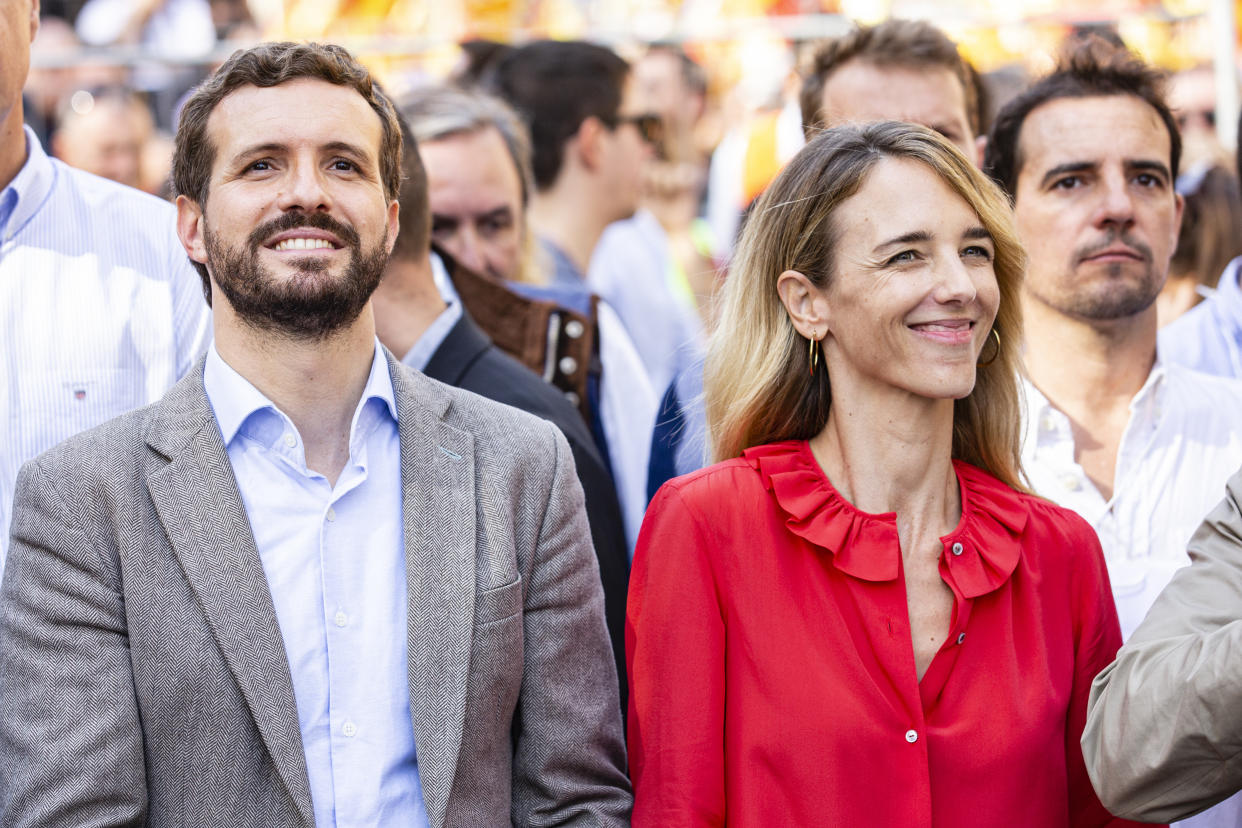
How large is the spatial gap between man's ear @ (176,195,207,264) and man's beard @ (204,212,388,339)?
0.11 metres

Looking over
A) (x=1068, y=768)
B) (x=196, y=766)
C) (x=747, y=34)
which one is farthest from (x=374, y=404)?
(x=747, y=34)

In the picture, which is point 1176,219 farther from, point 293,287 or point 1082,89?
point 293,287

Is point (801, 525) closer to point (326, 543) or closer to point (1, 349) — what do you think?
point (326, 543)

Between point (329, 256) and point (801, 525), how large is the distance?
0.94 metres

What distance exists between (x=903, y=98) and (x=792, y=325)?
1.31 meters

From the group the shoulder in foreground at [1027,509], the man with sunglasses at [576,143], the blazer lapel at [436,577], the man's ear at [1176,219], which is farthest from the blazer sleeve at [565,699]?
the man with sunglasses at [576,143]

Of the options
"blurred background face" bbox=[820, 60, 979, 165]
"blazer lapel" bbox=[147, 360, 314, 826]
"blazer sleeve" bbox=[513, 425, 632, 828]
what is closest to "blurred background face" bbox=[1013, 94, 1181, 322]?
"blurred background face" bbox=[820, 60, 979, 165]

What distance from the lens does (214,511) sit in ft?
7.29

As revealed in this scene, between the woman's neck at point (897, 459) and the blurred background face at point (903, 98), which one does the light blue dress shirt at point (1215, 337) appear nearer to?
the blurred background face at point (903, 98)

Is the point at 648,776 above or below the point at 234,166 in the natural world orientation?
below

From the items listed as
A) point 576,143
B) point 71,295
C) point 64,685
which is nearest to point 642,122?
point 576,143

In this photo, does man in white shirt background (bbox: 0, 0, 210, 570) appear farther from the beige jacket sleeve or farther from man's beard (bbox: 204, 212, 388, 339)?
the beige jacket sleeve

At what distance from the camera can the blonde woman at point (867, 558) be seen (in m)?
2.29

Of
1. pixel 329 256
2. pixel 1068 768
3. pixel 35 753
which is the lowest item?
pixel 1068 768
